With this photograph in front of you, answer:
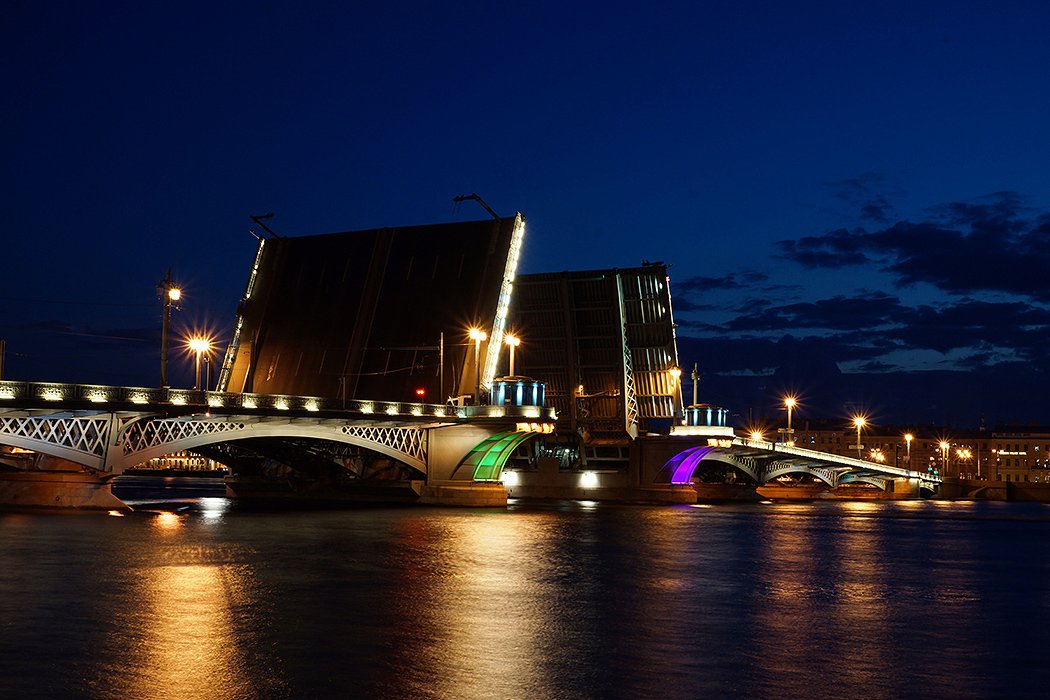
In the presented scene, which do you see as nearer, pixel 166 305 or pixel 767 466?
pixel 166 305

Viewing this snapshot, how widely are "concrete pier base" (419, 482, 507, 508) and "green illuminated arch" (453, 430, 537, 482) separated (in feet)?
2.83

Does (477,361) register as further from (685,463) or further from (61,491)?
(685,463)

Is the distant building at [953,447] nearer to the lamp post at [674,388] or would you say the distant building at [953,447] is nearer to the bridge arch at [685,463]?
the bridge arch at [685,463]

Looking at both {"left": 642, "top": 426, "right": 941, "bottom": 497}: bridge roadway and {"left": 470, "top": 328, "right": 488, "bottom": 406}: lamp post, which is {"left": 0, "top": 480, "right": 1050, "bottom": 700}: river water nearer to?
{"left": 470, "top": 328, "right": 488, "bottom": 406}: lamp post

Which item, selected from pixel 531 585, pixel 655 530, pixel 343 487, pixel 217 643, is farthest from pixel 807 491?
pixel 217 643

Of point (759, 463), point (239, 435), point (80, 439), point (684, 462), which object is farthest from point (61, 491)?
point (759, 463)

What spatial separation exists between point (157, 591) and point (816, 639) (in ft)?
32.5

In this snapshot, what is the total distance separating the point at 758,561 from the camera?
27047mm

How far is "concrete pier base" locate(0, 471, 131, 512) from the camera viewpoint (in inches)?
1679

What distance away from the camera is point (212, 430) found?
4662 cm

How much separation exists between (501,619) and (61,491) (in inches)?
1275

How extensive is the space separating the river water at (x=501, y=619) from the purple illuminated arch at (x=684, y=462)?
1729 inches

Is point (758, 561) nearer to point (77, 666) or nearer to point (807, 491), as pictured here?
point (77, 666)

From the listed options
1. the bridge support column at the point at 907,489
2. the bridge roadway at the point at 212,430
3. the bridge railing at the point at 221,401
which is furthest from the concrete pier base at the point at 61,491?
the bridge support column at the point at 907,489
